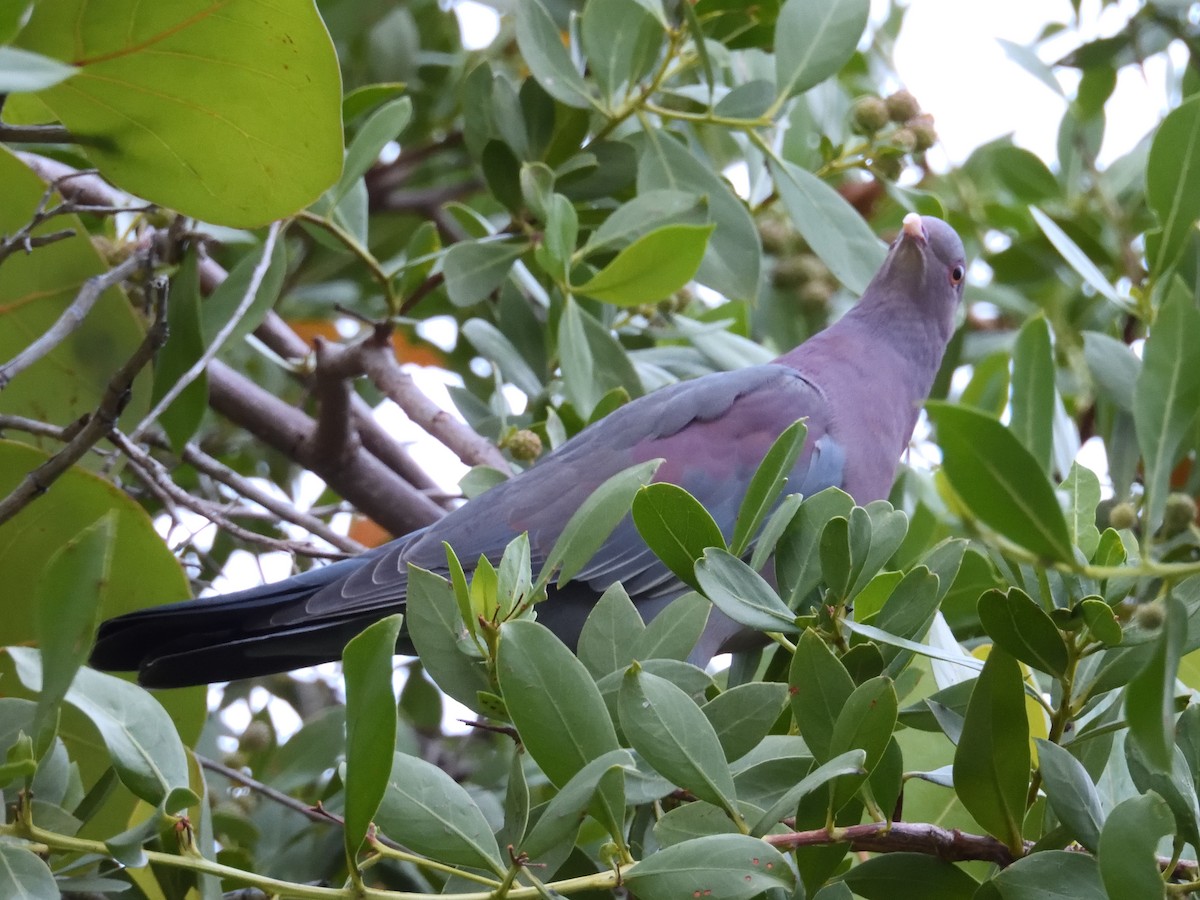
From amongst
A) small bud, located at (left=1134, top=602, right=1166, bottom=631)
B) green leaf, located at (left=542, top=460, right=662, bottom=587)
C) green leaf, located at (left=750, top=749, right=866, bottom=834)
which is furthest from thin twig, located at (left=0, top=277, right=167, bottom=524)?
small bud, located at (left=1134, top=602, right=1166, bottom=631)

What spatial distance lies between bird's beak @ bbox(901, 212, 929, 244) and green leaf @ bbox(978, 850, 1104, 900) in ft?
6.08

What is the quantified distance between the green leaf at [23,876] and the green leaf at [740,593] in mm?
662

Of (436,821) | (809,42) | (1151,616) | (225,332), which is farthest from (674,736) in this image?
(809,42)

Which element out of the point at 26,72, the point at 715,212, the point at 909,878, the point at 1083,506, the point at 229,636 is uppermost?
the point at 26,72

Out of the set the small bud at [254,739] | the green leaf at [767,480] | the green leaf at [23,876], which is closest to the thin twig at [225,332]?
the small bud at [254,739]

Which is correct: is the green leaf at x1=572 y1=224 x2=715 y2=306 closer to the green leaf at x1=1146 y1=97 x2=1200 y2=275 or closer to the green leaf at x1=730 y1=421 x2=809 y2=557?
the green leaf at x1=1146 y1=97 x2=1200 y2=275

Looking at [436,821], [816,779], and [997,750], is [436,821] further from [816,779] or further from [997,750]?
[997,750]

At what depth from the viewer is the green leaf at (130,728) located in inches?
46.0

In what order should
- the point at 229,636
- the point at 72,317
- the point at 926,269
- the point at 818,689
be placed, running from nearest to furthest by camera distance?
1. the point at 818,689
2. the point at 72,317
3. the point at 229,636
4. the point at 926,269

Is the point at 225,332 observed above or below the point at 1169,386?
below

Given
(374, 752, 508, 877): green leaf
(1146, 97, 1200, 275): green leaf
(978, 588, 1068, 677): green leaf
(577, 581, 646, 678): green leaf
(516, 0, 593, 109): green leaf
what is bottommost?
(374, 752, 508, 877): green leaf

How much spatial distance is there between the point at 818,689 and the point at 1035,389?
0.37 metres

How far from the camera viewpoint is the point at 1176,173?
1.58 m

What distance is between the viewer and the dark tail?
1.96 m
